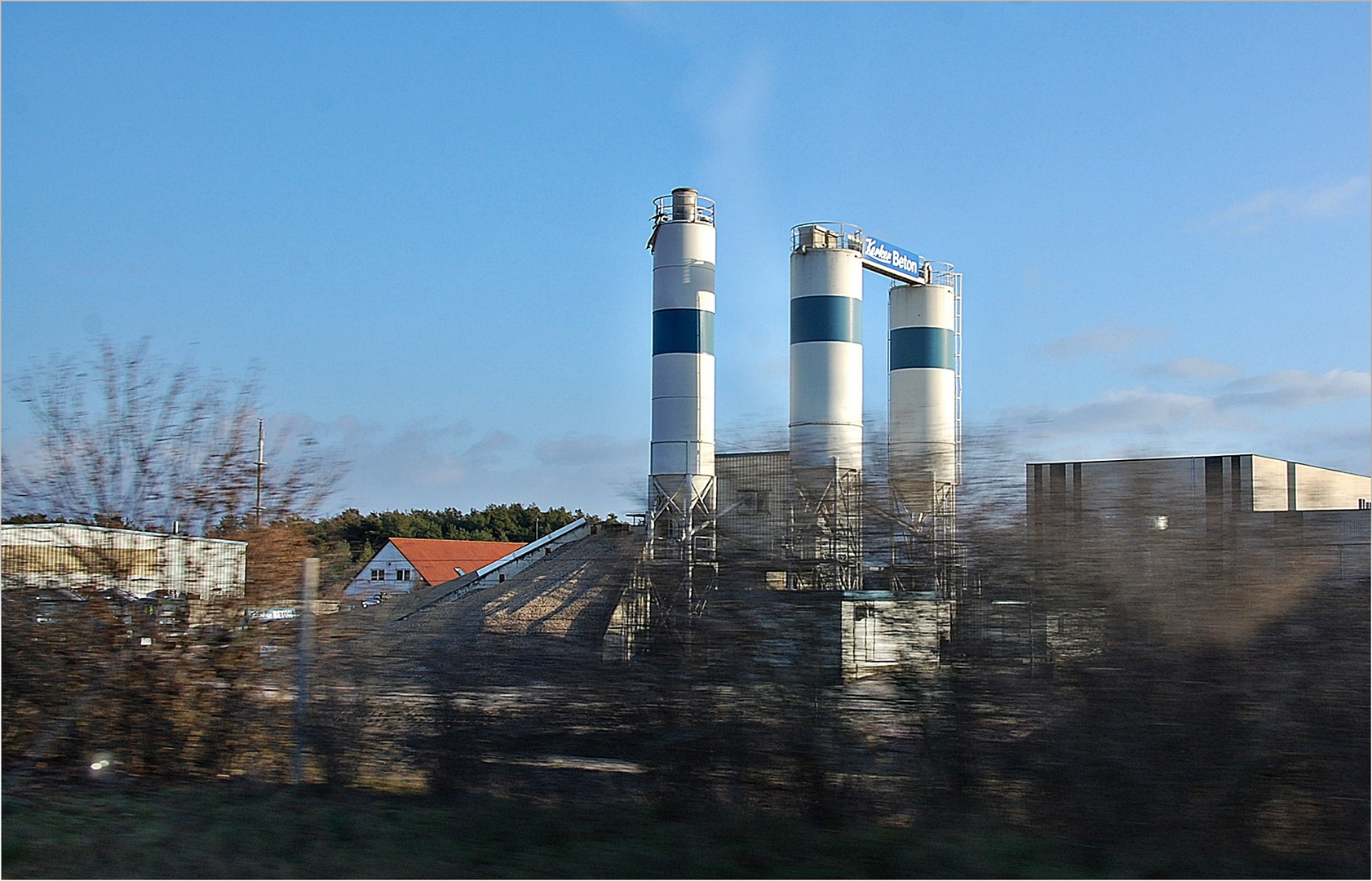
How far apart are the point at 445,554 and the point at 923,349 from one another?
19.0m

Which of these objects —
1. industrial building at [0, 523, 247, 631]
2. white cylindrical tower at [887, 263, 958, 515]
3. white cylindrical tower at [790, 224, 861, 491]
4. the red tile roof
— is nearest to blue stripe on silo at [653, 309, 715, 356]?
white cylindrical tower at [790, 224, 861, 491]

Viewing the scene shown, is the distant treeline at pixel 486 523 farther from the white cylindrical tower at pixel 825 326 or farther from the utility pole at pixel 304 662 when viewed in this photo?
the utility pole at pixel 304 662

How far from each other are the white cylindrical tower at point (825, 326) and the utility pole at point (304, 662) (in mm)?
14211

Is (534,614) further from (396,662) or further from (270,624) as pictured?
(270,624)

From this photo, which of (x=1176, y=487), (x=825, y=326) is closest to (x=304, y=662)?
(x=1176, y=487)

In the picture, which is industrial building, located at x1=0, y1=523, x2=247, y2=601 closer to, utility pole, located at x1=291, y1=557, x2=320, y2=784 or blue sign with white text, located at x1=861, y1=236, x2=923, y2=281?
utility pole, located at x1=291, y1=557, x2=320, y2=784

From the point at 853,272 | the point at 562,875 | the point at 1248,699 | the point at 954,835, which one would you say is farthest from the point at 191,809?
the point at 853,272

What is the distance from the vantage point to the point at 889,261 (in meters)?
25.7

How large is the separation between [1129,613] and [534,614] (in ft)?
13.0

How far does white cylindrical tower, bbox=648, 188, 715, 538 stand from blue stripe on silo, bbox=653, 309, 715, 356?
2 cm

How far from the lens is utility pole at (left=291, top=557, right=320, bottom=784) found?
700 centimetres

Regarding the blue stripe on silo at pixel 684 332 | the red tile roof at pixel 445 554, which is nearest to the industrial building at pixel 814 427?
the blue stripe on silo at pixel 684 332

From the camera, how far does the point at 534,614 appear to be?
25.4 feet

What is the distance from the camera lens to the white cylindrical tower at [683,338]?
21906mm
